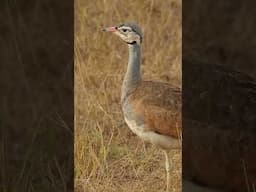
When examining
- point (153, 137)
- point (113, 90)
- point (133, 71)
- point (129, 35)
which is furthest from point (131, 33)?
point (153, 137)

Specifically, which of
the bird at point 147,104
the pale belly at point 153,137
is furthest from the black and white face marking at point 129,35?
the pale belly at point 153,137

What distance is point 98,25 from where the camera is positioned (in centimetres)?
445

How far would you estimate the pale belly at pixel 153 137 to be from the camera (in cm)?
432

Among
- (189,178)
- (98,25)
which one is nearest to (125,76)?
(98,25)

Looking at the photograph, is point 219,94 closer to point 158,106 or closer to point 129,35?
point 158,106

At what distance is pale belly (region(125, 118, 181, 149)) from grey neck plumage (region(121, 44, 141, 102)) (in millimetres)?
132

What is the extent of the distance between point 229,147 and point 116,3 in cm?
82
